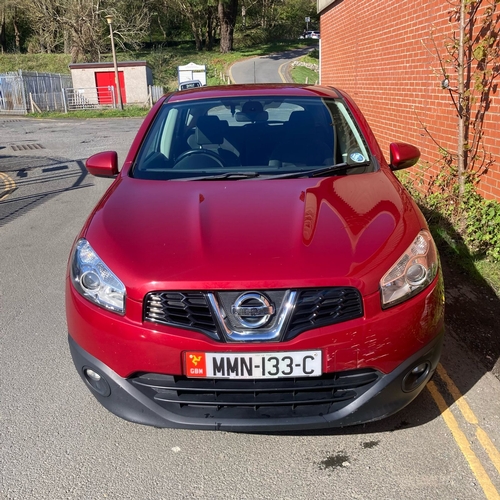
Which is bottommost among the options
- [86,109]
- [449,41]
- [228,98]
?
[86,109]

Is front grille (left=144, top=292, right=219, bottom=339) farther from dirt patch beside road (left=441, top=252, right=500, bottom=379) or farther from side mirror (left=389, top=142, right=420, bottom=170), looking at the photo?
side mirror (left=389, top=142, right=420, bottom=170)

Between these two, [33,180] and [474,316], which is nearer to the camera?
[474,316]

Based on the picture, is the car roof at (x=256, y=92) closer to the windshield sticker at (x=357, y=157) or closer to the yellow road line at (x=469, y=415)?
the windshield sticker at (x=357, y=157)

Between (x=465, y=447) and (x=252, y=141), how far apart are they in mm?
2388

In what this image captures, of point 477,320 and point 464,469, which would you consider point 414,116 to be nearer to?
point 477,320

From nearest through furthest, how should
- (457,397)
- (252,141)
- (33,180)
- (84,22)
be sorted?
1. (457,397)
2. (252,141)
3. (33,180)
4. (84,22)

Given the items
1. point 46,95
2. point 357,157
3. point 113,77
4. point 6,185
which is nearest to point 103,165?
point 357,157

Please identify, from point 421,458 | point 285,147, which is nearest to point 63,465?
Result: point 421,458

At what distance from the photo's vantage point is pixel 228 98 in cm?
435

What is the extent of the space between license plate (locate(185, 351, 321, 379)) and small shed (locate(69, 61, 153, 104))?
121 feet

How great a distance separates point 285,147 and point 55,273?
2855 mm

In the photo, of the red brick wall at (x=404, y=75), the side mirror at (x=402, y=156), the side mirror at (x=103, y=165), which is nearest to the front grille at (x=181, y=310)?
the side mirror at (x=103, y=165)

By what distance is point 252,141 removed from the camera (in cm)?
399

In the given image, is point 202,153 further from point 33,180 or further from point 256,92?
point 33,180
